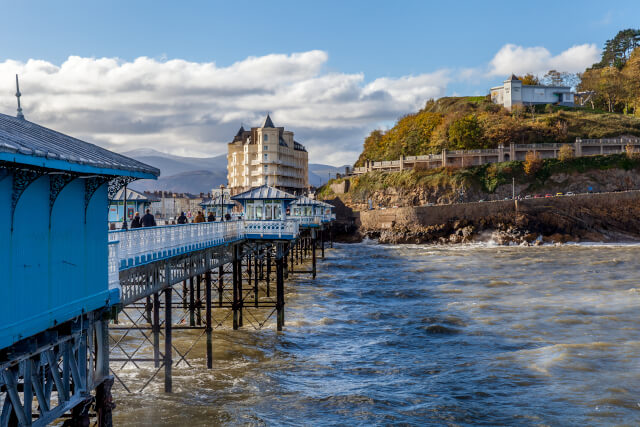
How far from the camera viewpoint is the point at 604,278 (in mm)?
37188

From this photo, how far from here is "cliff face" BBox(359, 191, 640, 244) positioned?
6606 cm

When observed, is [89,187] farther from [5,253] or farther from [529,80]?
[529,80]

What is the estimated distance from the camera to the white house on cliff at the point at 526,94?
4225 inches

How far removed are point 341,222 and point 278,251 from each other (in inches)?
2277

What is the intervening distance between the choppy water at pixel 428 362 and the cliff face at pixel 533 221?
104 ft

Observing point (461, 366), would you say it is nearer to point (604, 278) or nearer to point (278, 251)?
point (278, 251)

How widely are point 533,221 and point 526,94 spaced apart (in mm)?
49196

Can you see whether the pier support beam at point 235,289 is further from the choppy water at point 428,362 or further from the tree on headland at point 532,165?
the tree on headland at point 532,165

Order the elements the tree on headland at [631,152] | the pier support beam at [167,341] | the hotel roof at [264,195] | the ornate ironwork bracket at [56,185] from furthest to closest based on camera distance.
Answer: the tree on headland at [631,152] → the hotel roof at [264,195] → the pier support beam at [167,341] → the ornate ironwork bracket at [56,185]

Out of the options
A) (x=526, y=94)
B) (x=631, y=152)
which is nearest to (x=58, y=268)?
(x=631, y=152)

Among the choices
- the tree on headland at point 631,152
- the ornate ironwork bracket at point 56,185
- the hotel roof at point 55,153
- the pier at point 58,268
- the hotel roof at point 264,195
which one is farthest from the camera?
the tree on headland at point 631,152

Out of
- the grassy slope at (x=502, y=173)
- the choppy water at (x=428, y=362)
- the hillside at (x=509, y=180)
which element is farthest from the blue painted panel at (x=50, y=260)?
the grassy slope at (x=502, y=173)

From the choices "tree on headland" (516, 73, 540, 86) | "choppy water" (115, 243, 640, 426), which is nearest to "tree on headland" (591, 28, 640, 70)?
"tree on headland" (516, 73, 540, 86)

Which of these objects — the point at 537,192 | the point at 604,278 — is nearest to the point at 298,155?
the point at 537,192
